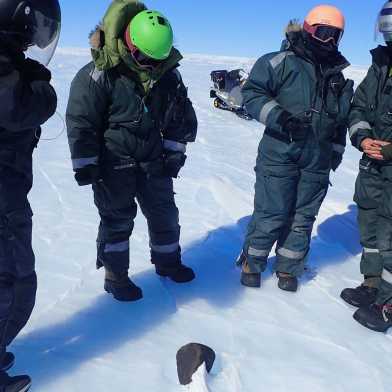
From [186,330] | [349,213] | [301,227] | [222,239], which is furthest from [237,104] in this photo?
[186,330]

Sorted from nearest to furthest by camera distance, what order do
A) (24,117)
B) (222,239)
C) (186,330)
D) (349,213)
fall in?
(24,117) → (186,330) → (222,239) → (349,213)

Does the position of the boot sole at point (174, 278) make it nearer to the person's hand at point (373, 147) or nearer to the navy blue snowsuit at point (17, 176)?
the navy blue snowsuit at point (17, 176)

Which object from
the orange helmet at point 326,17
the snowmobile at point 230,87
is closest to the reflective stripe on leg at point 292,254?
the orange helmet at point 326,17

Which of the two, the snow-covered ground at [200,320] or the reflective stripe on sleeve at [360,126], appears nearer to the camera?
the snow-covered ground at [200,320]

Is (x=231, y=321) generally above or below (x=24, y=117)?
below

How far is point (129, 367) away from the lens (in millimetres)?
2582

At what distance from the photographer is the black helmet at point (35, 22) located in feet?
6.07

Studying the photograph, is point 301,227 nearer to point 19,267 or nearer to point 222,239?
point 222,239

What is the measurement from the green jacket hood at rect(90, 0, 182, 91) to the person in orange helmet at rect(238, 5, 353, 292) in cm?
89

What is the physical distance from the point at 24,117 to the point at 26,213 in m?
0.54

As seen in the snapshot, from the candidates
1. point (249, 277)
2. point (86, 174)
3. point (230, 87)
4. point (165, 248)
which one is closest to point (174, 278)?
point (165, 248)

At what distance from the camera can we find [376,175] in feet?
11.0

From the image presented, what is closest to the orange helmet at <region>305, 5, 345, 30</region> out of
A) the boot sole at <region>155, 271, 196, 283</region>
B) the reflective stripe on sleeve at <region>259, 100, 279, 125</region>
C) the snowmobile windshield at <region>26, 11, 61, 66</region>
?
the reflective stripe on sleeve at <region>259, 100, 279, 125</region>

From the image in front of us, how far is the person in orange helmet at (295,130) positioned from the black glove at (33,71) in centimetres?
159
